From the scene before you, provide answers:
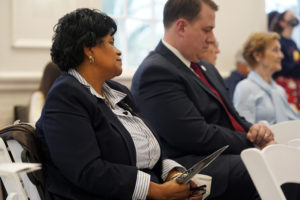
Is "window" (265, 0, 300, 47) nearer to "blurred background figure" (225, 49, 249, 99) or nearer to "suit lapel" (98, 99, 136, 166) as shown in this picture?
"blurred background figure" (225, 49, 249, 99)

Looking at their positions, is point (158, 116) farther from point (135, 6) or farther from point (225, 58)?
point (225, 58)

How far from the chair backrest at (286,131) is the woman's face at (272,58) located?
182 centimetres

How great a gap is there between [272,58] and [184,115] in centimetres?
212

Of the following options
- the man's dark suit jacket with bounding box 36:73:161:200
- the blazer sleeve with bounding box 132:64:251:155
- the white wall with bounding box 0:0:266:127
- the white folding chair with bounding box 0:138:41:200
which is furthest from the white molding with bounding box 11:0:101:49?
the white folding chair with bounding box 0:138:41:200

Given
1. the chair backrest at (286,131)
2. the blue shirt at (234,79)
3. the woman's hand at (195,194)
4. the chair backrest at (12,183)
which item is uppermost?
the chair backrest at (12,183)

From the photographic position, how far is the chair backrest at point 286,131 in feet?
8.38

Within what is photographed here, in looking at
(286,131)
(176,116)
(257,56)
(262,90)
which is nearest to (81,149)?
(176,116)

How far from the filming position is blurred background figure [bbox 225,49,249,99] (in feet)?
16.3

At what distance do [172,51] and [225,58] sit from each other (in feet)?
10.1

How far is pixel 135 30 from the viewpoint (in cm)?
529

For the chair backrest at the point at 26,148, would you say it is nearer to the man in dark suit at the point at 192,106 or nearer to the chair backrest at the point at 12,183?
the chair backrest at the point at 12,183

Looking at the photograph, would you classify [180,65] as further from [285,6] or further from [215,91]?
[285,6]

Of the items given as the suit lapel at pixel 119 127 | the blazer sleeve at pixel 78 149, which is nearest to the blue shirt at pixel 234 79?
the suit lapel at pixel 119 127

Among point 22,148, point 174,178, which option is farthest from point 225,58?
point 22,148
